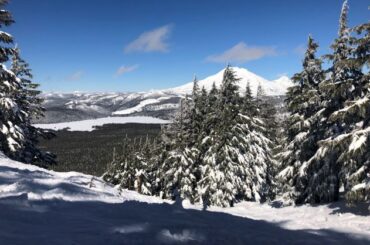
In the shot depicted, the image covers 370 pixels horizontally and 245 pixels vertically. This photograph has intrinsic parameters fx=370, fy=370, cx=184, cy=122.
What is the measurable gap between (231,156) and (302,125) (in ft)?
25.5

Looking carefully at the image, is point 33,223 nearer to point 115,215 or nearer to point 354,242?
point 115,215

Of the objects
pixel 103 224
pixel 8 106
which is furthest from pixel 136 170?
pixel 103 224

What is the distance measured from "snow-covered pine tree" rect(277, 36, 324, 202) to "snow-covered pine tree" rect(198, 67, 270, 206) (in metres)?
4.48

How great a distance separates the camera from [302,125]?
25359 millimetres

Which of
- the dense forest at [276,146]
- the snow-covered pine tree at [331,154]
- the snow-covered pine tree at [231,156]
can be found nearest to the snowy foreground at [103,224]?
the dense forest at [276,146]

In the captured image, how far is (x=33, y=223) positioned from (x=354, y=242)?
9.12 meters

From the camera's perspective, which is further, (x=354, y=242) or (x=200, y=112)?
(x=200, y=112)

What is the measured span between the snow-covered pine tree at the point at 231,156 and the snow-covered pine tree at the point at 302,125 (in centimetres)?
448

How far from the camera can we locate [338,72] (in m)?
22.4

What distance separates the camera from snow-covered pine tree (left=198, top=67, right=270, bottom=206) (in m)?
30.8

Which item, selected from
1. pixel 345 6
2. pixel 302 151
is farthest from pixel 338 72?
pixel 302 151

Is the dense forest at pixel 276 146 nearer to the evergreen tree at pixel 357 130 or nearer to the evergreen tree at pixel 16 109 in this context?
the evergreen tree at pixel 357 130

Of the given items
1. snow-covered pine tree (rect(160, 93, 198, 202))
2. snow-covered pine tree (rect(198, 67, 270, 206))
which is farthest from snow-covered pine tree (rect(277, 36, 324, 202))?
snow-covered pine tree (rect(160, 93, 198, 202))

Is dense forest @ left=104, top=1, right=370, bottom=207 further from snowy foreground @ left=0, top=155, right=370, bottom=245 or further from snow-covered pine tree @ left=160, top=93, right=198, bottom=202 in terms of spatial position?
snowy foreground @ left=0, top=155, right=370, bottom=245
